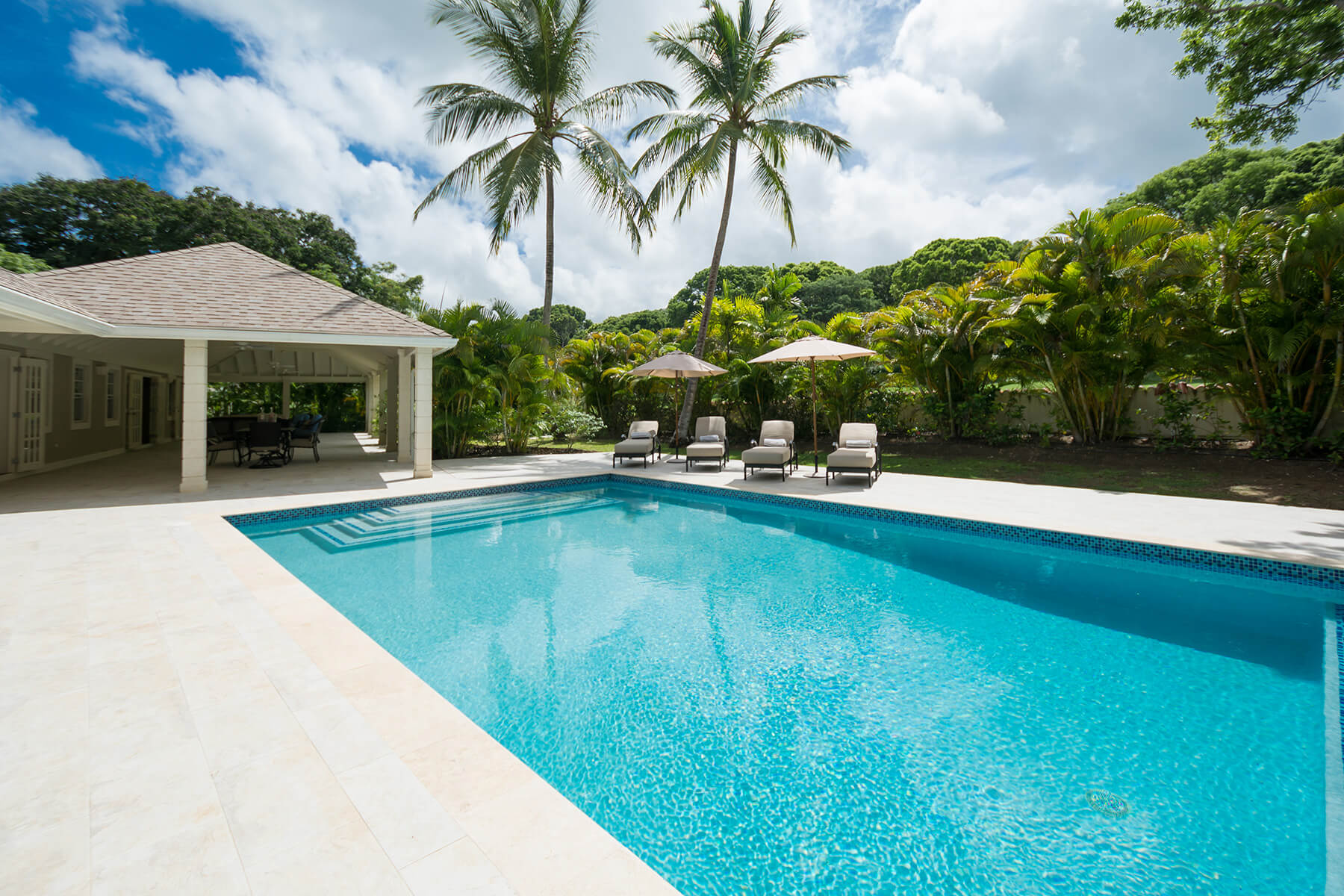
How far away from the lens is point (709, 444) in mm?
12305

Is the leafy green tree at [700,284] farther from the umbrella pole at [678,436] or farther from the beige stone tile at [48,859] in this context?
the beige stone tile at [48,859]

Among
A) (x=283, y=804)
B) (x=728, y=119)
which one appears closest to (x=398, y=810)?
(x=283, y=804)

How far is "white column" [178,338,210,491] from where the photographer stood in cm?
904

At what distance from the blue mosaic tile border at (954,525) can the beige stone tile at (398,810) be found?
685 centimetres

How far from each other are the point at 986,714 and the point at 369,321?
1089 cm

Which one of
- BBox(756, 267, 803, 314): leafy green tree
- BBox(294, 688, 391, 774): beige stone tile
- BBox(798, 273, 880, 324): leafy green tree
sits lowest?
BBox(294, 688, 391, 774): beige stone tile

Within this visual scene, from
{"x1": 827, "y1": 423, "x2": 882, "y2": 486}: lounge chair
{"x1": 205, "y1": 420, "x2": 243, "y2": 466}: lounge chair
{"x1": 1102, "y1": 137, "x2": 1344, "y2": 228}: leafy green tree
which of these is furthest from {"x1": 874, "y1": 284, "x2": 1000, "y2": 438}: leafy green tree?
{"x1": 205, "y1": 420, "x2": 243, "y2": 466}: lounge chair

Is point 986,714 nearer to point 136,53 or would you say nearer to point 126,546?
point 126,546

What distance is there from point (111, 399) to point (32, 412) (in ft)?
14.0

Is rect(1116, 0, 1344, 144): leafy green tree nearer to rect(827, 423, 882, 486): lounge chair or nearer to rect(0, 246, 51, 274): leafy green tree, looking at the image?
rect(827, 423, 882, 486): lounge chair

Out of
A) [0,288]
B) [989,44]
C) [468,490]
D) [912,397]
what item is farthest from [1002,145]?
[0,288]

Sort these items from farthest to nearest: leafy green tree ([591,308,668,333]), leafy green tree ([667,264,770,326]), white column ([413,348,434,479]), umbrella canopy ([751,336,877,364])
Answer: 1. leafy green tree ([591,308,668,333])
2. leafy green tree ([667,264,770,326])
3. white column ([413,348,434,479])
4. umbrella canopy ([751,336,877,364])

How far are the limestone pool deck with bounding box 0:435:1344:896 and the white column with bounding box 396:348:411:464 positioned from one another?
7990mm

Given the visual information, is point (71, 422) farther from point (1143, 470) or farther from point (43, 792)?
point (1143, 470)
